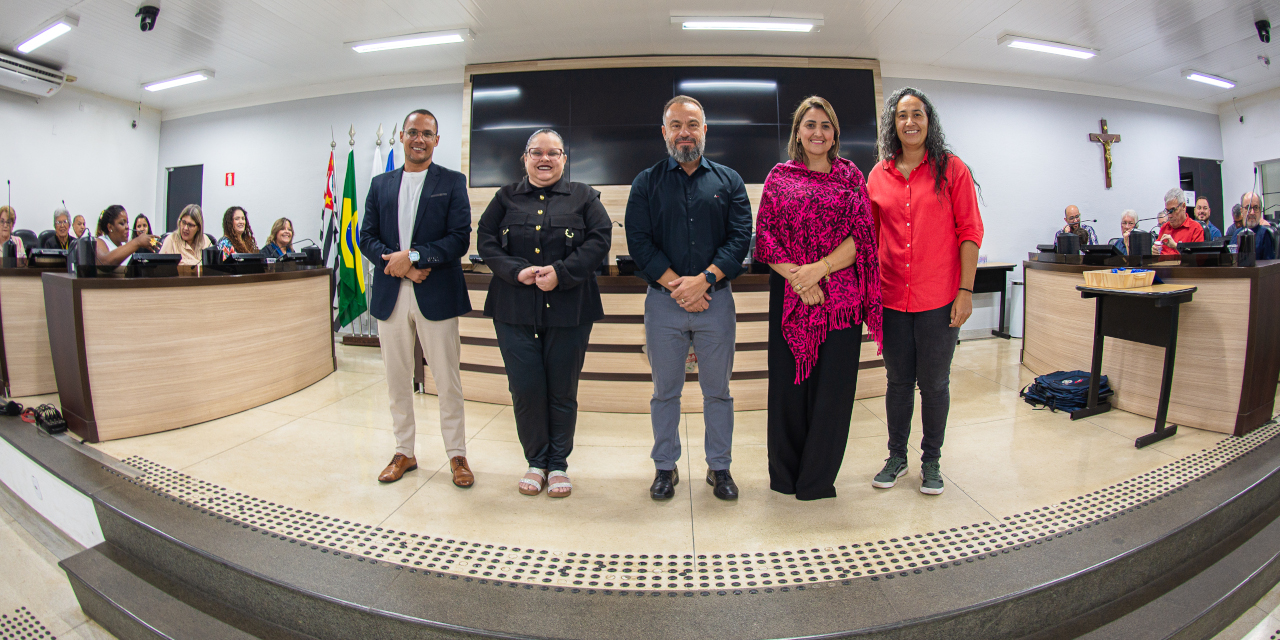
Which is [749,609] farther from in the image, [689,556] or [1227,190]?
[1227,190]

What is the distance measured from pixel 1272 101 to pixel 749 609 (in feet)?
35.8

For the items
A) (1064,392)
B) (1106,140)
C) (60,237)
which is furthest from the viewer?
(1106,140)

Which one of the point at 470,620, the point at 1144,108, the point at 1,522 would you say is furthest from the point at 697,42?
the point at 1144,108

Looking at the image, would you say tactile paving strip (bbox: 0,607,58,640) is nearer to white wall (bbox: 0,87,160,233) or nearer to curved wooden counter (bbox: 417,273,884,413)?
curved wooden counter (bbox: 417,273,884,413)

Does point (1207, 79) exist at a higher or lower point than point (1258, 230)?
higher

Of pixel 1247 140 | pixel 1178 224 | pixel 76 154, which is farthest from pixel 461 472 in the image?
pixel 1247 140

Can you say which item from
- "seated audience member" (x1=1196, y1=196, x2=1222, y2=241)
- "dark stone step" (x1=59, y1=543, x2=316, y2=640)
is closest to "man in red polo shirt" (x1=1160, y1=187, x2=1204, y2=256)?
"seated audience member" (x1=1196, y1=196, x2=1222, y2=241)

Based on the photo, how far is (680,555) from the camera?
66.9 inches

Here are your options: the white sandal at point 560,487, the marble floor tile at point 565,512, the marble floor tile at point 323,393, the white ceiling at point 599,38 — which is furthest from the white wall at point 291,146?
the white sandal at point 560,487

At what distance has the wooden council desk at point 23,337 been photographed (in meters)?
3.64

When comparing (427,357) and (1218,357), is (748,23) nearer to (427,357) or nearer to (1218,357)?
(1218,357)

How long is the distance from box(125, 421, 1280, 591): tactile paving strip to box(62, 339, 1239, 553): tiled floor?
2.3 inches

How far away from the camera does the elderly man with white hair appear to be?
4.66 m

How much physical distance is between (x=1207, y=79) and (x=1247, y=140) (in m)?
1.84
